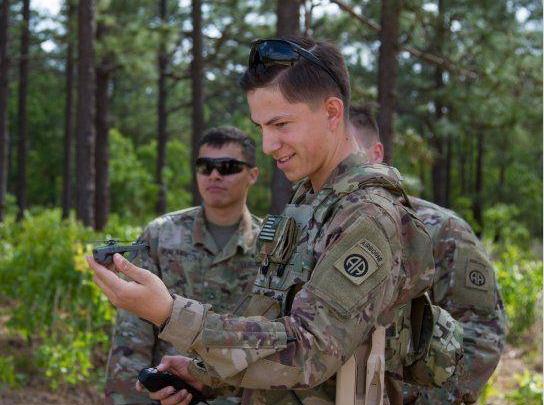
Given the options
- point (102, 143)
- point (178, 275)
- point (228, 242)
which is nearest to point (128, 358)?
point (178, 275)

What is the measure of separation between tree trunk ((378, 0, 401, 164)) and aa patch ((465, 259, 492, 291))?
579 centimetres

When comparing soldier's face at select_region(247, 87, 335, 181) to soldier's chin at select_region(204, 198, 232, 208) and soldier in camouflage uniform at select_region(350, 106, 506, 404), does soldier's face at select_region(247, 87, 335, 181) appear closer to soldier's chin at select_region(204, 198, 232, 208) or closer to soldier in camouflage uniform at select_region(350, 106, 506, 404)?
soldier in camouflage uniform at select_region(350, 106, 506, 404)

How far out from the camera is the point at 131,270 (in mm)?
1729

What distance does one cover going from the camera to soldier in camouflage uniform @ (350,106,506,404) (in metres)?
3.05

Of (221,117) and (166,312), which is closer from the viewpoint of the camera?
(166,312)

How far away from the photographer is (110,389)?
3316 millimetres

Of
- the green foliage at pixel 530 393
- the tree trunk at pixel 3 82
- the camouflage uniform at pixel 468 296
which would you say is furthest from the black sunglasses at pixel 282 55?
the tree trunk at pixel 3 82

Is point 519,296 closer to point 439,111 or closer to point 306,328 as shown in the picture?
point 306,328

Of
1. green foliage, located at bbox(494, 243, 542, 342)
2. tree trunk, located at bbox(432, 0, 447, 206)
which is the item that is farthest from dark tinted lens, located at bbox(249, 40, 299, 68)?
tree trunk, located at bbox(432, 0, 447, 206)

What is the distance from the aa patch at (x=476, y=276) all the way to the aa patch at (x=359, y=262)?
1.51 metres

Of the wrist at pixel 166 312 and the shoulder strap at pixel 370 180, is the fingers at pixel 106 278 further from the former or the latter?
the shoulder strap at pixel 370 180

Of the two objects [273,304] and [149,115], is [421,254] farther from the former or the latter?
[149,115]

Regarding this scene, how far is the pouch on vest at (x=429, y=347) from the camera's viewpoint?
2.04 m

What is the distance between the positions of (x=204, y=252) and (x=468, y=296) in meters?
1.17
